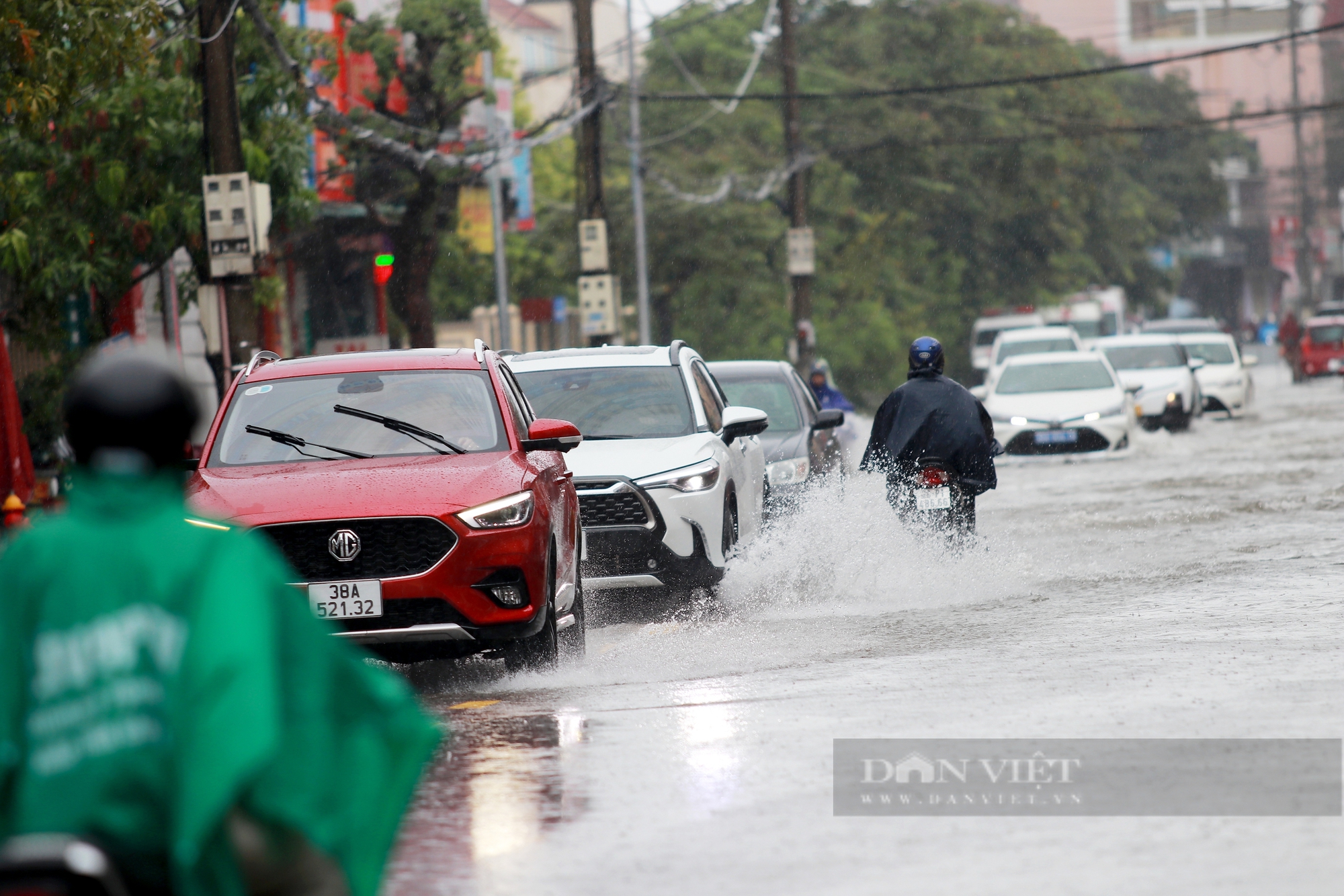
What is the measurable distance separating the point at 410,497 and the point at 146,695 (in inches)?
253

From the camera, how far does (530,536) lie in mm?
9406

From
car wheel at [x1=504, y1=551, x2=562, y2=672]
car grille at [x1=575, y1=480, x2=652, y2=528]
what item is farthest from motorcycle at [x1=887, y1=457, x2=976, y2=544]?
car wheel at [x1=504, y1=551, x2=562, y2=672]

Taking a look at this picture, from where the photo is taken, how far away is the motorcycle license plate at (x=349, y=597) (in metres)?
9.14

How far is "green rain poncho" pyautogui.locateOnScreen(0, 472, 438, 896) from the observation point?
2807mm

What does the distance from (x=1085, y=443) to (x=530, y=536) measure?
60.4 feet

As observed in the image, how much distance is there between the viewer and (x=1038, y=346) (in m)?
38.0

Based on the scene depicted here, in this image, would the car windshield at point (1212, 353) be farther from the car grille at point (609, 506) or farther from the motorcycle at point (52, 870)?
the motorcycle at point (52, 870)

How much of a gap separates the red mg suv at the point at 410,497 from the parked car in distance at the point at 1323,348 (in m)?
48.3

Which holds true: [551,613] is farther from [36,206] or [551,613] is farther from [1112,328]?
[1112,328]

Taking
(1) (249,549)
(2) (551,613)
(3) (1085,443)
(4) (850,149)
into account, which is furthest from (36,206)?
(4) (850,149)

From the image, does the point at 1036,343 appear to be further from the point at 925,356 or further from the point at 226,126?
the point at 925,356

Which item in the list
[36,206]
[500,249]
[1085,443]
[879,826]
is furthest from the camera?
[500,249]

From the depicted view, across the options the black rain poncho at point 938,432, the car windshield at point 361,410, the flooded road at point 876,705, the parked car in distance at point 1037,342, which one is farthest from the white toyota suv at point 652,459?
the parked car in distance at point 1037,342

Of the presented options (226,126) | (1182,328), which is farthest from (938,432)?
(1182,328)
